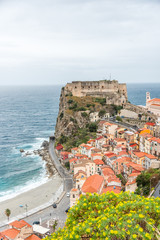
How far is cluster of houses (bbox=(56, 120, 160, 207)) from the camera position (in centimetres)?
3475

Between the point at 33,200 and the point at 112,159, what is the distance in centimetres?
1642

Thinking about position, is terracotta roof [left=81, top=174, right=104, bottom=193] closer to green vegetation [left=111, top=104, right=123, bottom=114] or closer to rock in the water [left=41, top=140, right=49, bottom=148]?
rock in the water [left=41, top=140, right=49, bottom=148]

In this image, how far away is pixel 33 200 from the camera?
38.2m

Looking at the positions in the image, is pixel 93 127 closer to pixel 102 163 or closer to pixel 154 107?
pixel 154 107

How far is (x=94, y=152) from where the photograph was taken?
4847 cm

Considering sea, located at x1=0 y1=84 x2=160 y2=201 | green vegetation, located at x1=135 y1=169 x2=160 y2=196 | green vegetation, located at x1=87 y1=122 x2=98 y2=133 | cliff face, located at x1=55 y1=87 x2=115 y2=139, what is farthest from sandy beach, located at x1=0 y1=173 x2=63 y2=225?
cliff face, located at x1=55 y1=87 x2=115 y2=139

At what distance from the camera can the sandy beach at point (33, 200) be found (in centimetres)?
3525

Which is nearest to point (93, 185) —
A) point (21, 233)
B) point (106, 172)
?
point (106, 172)

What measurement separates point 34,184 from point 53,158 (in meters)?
12.6

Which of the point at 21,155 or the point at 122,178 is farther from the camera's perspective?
the point at 21,155

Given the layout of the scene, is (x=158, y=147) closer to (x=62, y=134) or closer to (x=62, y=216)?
(x=62, y=216)

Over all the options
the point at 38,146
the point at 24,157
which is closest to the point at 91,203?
the point at 24,157

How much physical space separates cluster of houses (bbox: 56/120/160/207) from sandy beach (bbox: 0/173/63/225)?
4143 mm

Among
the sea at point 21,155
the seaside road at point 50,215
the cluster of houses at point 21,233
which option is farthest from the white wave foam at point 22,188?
the cluster of houses at point 21,233
